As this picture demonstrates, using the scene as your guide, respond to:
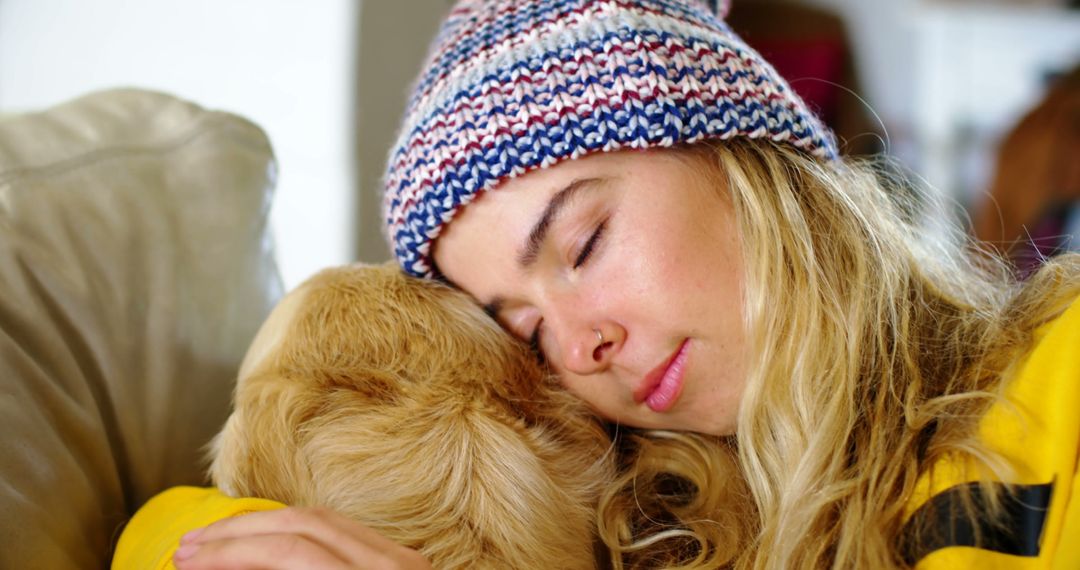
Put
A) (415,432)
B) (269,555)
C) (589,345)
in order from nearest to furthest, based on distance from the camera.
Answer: (269,555) → (415,432) → (589,345)

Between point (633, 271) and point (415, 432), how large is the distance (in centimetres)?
26

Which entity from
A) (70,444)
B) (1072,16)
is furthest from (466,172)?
(1072,16)

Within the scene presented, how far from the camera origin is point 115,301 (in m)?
0.93

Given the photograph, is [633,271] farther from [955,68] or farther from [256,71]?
[955,68]

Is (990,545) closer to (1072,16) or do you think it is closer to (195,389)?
(195,389)

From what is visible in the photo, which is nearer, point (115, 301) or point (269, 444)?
point (269, 444)

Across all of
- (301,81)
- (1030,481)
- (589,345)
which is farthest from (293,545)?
(301,81)

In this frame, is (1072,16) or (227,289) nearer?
(227,289)

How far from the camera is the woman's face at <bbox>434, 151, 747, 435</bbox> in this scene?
888 millimetres

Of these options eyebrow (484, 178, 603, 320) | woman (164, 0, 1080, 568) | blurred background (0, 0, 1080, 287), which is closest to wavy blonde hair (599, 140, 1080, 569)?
woman (164, 0, 1080, 568)

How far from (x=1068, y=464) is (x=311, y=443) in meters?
0.62

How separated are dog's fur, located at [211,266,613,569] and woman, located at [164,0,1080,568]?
0.19 ft

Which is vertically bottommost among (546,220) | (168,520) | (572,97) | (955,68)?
(955,68)

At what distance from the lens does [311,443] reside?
82 cm
